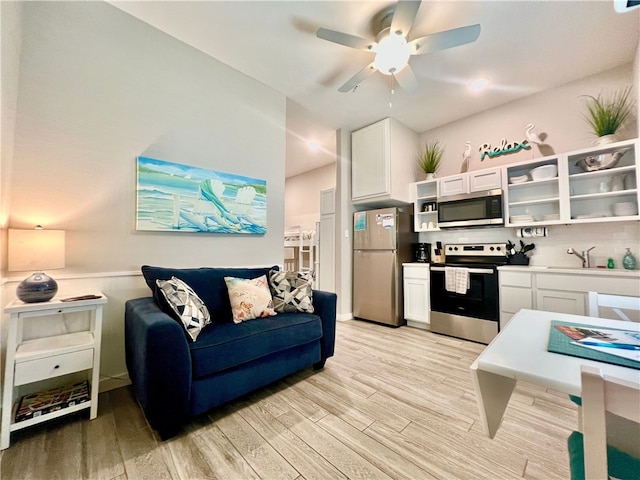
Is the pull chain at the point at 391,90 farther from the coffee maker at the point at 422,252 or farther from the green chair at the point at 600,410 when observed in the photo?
the green chair at the point at 600,410

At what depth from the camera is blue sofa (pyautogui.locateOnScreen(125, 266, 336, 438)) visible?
136 cm

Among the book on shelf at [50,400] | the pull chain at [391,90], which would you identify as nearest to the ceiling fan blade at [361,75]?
the pull chain at [391,90]

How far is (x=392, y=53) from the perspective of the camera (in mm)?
2016

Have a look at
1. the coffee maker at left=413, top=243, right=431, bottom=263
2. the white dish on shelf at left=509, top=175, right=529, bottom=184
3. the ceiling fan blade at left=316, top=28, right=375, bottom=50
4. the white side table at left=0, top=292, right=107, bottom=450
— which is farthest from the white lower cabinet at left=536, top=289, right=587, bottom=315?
the white side table at left=0, top=292, right=107, bottom=450

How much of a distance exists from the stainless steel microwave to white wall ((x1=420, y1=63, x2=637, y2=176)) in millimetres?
561

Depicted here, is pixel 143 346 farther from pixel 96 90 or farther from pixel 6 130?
pixel 96 90

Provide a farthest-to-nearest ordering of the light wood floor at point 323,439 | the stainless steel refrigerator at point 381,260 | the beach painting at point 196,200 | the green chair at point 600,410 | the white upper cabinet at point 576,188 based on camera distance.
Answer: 1. the stainless steel refrigerator at point 381,260
2. the white upper cabinet at point 576,188
3. the beach painting at point 196,200
4. the light wood floor at point 323,439
5. the green chair at point 600,410

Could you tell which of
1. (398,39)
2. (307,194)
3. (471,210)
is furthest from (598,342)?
(307,194)

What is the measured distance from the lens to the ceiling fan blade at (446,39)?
5.74ft

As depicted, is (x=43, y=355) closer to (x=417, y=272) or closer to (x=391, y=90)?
(x=417, y=272)

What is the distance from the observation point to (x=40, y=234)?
1.51 meters

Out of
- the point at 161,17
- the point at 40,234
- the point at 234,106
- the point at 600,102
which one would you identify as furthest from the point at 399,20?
the point at 40,234

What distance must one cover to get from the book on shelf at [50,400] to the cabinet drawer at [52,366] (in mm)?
182

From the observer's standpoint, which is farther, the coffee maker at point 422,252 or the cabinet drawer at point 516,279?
the coffee maker at point 422,252
